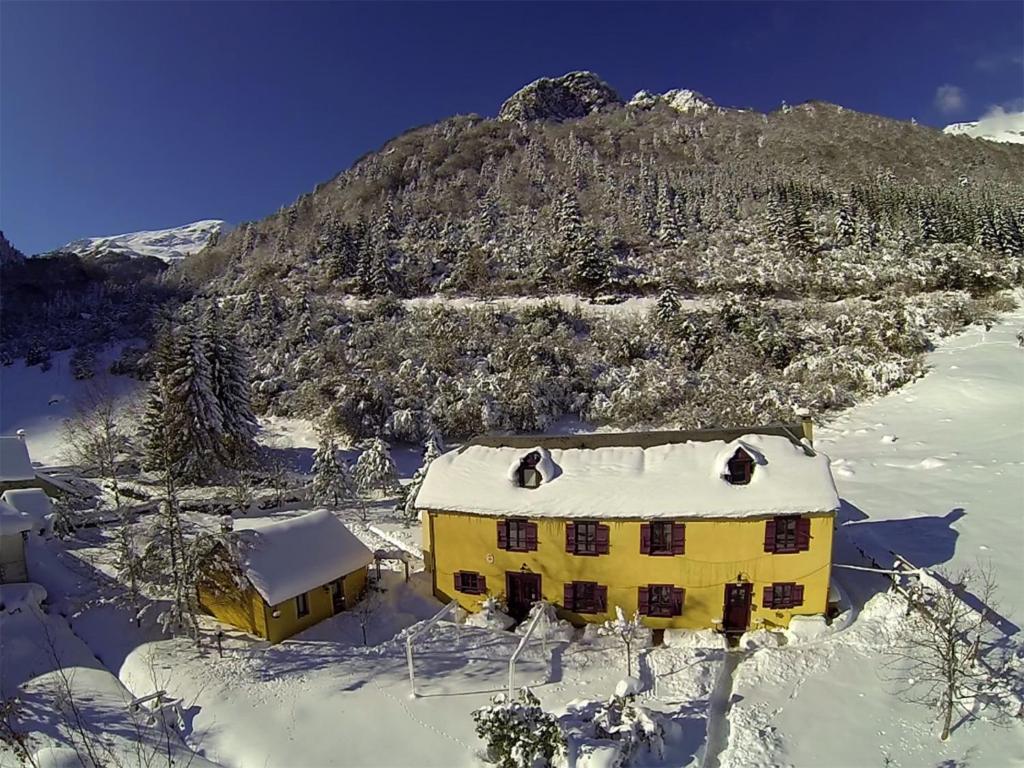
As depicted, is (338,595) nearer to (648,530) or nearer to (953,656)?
(648,530)

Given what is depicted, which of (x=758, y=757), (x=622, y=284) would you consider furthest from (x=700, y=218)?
(x=758, y=757)

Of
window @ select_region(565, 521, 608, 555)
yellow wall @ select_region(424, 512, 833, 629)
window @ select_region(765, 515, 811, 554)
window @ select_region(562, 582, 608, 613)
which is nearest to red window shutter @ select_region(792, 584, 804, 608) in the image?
yellow wall @ select_region(424, 512, 833, 629)

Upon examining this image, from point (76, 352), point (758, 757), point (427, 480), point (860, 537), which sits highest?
point (76, 352)

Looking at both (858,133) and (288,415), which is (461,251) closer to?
(288,415)

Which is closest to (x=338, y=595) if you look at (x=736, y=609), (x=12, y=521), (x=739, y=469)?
(x=12, y=521)

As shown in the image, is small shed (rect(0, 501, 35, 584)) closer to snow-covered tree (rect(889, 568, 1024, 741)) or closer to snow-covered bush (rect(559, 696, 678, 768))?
snow-covered bush (rect(559, 696, 678, 768))

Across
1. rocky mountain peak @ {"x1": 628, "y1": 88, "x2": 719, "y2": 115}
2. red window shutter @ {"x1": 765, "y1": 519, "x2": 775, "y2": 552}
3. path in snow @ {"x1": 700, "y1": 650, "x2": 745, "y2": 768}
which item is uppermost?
rocky mountain peak @ {"x1": 628, "y1": 88, "x2": 719, "y2": 115}
